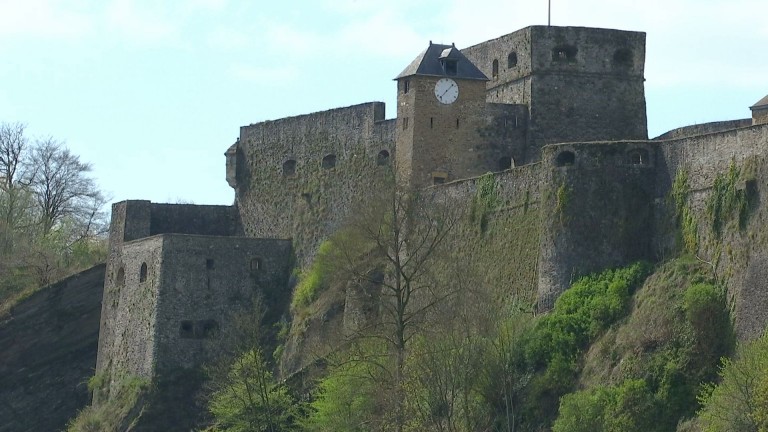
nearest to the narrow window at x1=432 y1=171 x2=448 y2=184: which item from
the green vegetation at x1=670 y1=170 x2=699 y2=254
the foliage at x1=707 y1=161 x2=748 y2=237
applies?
the green vegetation at x1=670 y1=170 x2=699 y2=254

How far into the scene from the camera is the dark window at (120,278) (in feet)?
228

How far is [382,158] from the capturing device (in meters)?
66.2

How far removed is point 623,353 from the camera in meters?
50.1

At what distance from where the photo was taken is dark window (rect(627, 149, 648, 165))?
53.3 m

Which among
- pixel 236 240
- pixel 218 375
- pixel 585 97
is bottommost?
A: pixel 218 375

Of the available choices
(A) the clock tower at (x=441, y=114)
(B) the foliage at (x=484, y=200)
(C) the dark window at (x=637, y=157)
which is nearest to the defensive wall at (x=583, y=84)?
(A) the clock tower at (x=441, y=114)

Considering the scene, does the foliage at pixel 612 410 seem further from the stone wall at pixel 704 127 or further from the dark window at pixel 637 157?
the stone wall at pixel 704 127

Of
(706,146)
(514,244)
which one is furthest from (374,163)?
(706,146)

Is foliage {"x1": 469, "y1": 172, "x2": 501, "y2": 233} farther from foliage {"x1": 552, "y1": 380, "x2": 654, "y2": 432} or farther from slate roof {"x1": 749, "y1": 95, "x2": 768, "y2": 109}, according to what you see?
slate roof {"x1": 749, "y1": 95, "x2": 768, "y2": 109}

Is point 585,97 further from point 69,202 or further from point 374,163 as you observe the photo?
point 69,202

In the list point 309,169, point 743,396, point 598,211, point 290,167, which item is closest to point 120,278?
point 290,167

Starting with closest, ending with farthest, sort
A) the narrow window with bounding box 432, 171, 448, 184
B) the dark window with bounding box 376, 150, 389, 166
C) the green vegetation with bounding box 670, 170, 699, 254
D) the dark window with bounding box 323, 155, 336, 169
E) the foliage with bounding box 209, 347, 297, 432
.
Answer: the green vegetation with bounding box 670, 170, 699, 254 → the foliage with bounding box 209, 347, 297, 432 → the narrow window with bounding box 432, 171, 448, 184 → the dark window with bounding box 376, 150, 389, 166 → the dark window with bounding box 323, 155, 336, 169

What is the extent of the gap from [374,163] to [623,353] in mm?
18104

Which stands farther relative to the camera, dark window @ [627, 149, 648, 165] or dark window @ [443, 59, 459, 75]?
dark window @ [443, 59, 459, 75]
